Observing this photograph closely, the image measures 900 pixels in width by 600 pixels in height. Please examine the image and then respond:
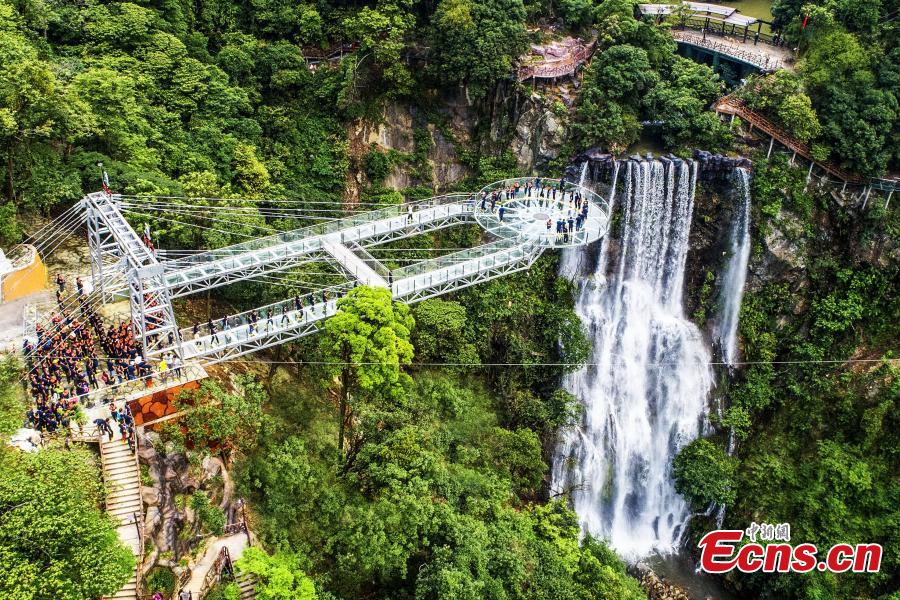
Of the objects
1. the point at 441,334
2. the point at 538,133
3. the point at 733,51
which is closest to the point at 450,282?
the point at 441,334

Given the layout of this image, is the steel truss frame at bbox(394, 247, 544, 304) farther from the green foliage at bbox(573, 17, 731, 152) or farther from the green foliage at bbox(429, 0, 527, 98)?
the green foliage at bbox(429, 0, 527, 98)

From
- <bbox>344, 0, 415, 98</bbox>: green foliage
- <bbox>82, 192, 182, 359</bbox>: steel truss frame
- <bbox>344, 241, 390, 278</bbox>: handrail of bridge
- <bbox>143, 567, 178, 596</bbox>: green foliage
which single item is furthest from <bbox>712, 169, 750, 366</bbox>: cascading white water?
<bbox>143, 567, 178, 596</bbox>: green foliage

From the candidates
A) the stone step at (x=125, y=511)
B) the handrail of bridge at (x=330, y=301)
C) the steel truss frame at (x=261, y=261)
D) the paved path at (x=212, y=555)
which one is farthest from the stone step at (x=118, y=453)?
the steel truss frame at (x=261, y=261)

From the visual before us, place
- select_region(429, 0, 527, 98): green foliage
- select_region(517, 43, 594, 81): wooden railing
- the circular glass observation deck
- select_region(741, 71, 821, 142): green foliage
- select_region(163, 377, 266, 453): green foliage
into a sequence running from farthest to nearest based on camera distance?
1. select_region(517, 43, 594, 81): wooden railing
2. select_region(429, 0, 527, 98): green foliage
3. select_region(741, 71, 821, 142): green foliage
4. the circular glass observation deck
5. select_region(163, 377, 266, 453): green foliage

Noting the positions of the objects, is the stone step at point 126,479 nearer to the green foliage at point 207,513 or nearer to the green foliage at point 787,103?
the green foliage at point 207,513

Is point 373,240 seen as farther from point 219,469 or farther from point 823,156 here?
point 823,156

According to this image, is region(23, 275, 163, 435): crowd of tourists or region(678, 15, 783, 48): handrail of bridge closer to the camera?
region(23, 275, 163, 435): crowd of tourists

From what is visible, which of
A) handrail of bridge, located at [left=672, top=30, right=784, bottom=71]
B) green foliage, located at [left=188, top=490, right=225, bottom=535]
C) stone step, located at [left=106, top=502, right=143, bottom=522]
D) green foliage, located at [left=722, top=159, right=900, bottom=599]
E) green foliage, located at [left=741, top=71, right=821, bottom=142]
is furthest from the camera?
handrail of bridge, located at [left=672, top=30, right=784, bottom=71]
